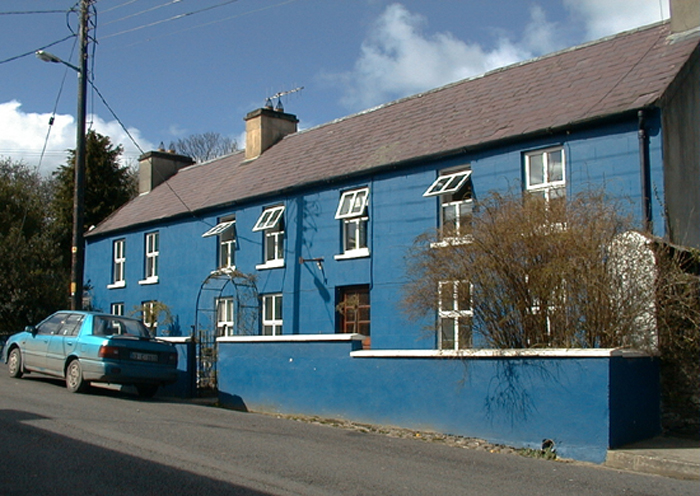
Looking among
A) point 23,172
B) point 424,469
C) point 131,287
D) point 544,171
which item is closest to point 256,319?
point 131,287

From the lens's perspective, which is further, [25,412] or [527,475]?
[25,412]

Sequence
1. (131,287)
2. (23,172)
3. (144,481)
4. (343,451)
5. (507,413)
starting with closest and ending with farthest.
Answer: (144,481), (343,451), (507,413), (131,287), (23,172)

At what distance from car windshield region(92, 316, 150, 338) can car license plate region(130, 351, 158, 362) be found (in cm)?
51

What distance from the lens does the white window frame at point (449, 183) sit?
15.2 meters

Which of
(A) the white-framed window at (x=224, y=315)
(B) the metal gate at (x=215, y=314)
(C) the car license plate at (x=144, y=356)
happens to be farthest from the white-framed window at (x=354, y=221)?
(C) the car license plate at (x=144, y=356)

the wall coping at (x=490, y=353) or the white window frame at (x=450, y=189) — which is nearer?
the wall coping at (x=490, y=353)

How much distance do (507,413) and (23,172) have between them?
131 feet

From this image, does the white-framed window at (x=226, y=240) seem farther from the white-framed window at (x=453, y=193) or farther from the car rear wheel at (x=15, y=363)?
the white-framed window at (x=453, y=193)

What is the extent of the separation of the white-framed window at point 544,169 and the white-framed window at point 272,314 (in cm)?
785

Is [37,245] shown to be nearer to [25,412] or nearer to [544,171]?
[25,412]

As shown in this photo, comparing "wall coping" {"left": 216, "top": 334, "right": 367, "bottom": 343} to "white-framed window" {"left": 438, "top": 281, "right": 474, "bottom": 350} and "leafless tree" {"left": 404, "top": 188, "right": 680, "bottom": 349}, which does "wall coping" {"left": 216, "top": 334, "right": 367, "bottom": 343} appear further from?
"leafless tree" {"left": 404, "top": 188, "right": 680, "bottom": 349}

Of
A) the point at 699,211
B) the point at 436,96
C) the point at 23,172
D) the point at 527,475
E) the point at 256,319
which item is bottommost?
the point at 527,475

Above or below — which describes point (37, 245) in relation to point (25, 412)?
above

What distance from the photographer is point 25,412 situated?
35.2ft
